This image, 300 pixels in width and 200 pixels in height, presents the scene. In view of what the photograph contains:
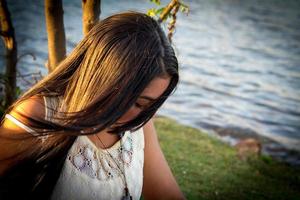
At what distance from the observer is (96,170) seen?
5.63 feet

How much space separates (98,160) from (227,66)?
42.9 ft

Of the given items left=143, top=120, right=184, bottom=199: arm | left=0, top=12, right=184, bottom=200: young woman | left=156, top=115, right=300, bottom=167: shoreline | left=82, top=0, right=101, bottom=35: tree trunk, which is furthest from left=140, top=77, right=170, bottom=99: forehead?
left=156, top=115, right=300, bottom=167: shoreline

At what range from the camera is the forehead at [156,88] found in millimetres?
1679

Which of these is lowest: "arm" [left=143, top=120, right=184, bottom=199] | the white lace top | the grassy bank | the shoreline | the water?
the water

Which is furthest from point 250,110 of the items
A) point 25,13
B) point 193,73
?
point 25,13

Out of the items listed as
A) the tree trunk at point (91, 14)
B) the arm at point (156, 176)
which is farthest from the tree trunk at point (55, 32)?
the arm at point (156, 176)

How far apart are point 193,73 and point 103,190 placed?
11604 millimetres

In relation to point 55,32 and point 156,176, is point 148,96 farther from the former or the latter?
point 55,32

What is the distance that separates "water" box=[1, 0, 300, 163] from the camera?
32.1 feet

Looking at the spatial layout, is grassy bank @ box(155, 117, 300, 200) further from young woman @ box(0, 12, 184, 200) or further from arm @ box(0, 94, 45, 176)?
arm @ box(0, 94, 45, 176)

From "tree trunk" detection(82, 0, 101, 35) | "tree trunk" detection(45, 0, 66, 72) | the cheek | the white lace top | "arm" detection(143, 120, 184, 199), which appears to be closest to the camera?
the white lace top

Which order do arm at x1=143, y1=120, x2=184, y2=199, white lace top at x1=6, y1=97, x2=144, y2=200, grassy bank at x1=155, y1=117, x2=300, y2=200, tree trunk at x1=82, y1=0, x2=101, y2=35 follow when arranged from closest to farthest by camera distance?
white lace top at x1=6, y1=97, x2=144, y2=200, arm at x1=143, y1=120, x2=184, y2=199, tree trunk at x1=82, y1=0, x2=101, y2=35, grassy bank at x1=155, y1=117, x2=300, y2=200

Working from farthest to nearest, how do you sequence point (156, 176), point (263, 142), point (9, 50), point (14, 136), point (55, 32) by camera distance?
point (263, 142)
point (9, 50)
point (55, 32)
point (156, 176)
point (14, 136)

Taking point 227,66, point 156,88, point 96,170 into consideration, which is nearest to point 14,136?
point 96,170
